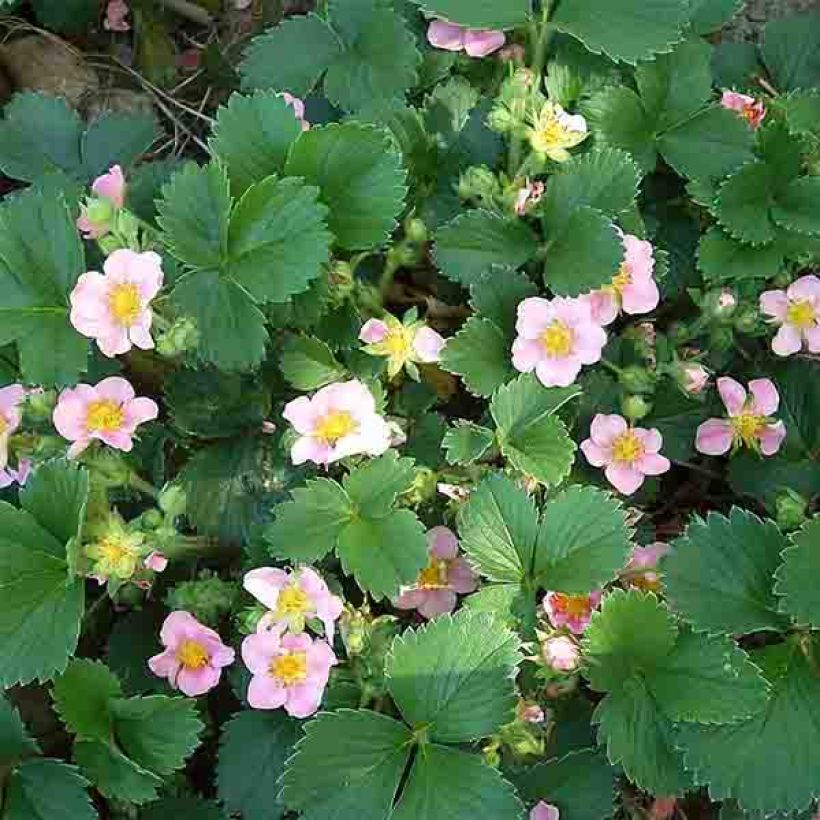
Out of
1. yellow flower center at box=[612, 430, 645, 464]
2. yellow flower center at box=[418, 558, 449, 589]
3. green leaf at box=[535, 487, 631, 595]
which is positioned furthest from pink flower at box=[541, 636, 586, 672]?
yellow flower center at box=[612, 430, 645, 464]

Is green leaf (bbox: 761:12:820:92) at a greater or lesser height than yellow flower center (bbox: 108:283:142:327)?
greater

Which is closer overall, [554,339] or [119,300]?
[119,300]

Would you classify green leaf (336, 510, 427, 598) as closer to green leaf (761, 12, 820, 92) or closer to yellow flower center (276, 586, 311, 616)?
yellow flower center (276, 586, 311, 616)

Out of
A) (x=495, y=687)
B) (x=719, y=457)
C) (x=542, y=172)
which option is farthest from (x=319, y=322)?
(x=719, y=457)

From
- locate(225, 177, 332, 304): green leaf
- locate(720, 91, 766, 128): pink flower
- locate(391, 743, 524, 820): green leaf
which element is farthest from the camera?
locate(720, 91, 766, 128): pink flower

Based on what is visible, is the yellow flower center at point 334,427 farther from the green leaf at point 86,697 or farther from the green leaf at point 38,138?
the green leaf at point 38,138

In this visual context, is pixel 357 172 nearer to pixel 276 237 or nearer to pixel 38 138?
pixel 276 237

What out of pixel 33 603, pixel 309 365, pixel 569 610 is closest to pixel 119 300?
pixel 309 365
